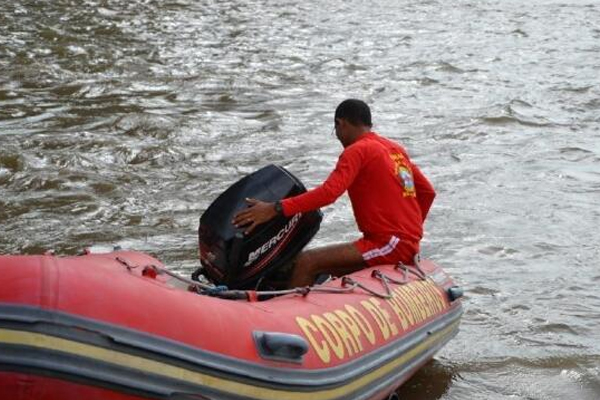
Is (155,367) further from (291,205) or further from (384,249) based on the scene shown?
(384,249)

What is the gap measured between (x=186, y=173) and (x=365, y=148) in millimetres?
4351

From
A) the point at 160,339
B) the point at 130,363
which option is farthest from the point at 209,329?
the point at 130,363

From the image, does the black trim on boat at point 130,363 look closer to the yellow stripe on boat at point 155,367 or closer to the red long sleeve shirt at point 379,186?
the yellow stripe on boat at point 155,367

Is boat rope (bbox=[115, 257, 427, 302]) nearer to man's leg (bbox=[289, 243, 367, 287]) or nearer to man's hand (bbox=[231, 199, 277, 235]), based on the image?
man's leg (bbox=[289, 243, 367, 287])

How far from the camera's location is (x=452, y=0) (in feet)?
71.3

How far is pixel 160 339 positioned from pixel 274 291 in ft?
4.83

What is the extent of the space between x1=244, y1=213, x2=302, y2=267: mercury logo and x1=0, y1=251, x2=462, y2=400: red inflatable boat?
62cm

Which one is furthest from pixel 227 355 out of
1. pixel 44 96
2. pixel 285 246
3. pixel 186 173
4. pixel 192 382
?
pixel 44 96

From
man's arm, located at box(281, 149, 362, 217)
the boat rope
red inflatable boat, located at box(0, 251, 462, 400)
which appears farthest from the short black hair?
red inflatable boat, located at box(0, 251, 462, 400)

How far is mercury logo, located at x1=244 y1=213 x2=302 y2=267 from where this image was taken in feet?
16.8

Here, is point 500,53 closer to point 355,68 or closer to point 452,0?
point 355,68

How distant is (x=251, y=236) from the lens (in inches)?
200

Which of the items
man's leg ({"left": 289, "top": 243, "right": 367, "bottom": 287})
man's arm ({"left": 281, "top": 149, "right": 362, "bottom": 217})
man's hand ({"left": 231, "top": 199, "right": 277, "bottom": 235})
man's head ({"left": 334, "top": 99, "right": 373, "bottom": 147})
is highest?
man's head ({"left": 334, "top": 99, "right": 373, "bottom": 147})

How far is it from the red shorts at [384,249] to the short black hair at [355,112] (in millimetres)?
627
